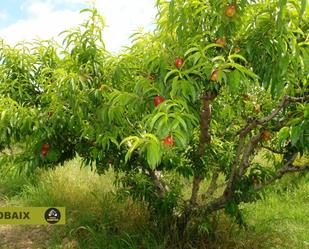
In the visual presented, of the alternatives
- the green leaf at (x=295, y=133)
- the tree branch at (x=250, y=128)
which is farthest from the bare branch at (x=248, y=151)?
the green leaf at (x=295, y=133)

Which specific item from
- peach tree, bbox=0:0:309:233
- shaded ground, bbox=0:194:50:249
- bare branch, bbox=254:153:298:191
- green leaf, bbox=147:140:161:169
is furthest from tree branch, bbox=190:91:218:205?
shaded ground, bbox=0:194:50:249

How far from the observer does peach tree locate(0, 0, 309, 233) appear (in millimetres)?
2561

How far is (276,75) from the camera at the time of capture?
270cm

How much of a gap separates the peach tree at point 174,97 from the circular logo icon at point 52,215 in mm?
1444

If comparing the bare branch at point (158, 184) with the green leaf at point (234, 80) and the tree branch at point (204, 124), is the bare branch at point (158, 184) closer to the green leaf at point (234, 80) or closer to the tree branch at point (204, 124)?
the tree branch at point (204, 124)

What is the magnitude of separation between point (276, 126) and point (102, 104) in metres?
1.40

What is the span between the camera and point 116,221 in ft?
17.0

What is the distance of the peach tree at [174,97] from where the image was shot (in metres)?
2.56

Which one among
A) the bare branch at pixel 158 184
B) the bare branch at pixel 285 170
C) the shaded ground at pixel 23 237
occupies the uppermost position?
the bare branch at pixel 285 170

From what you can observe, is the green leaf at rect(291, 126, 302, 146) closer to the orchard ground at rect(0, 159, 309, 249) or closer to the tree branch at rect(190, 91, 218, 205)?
the tree branch at rect(190, 91, 218, 205)

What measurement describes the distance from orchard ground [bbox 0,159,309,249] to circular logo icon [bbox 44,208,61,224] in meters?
0.12

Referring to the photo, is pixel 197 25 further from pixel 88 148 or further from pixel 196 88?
pixel 88 148

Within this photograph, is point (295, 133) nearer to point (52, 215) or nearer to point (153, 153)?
point (153, 153)

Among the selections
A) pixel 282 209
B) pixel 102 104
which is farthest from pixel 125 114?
pixel 282 209
